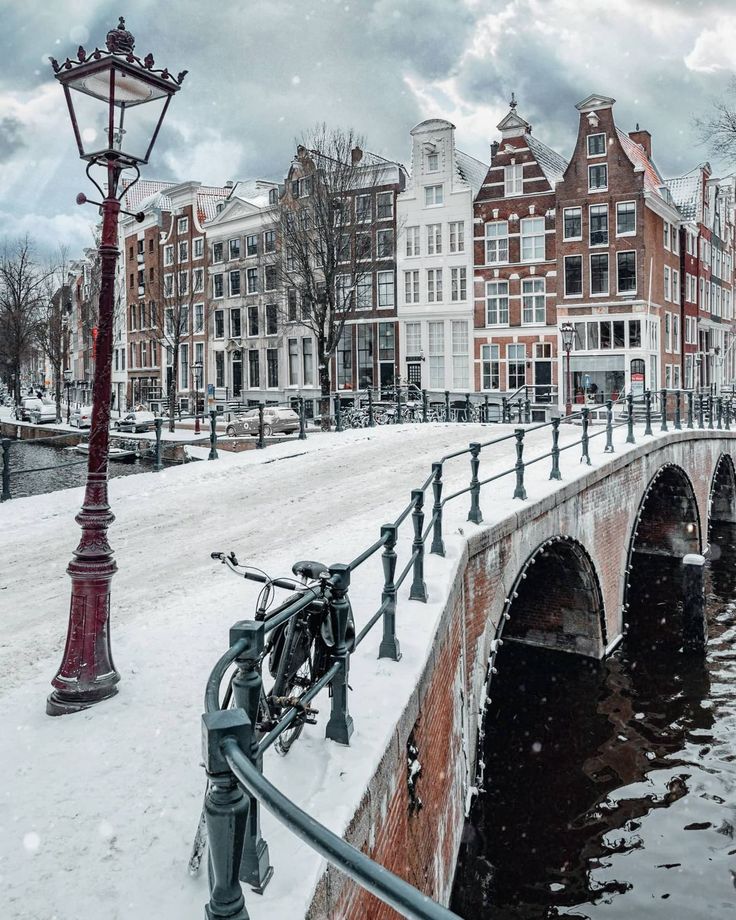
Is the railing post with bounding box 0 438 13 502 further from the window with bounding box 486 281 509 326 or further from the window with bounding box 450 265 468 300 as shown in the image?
the window with bounding box 450 265 468 300

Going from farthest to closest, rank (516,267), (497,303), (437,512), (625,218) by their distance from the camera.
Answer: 1. (497,303)
2. (516,267)
3. (625,218)
4. (437,512)

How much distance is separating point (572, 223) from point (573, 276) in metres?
2.17

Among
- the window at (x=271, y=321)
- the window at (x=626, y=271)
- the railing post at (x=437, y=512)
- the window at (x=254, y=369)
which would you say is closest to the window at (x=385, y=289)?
the window at (x=271, y=321)

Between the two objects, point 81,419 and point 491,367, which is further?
point 491,367

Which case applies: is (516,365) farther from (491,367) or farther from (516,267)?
(516,267)

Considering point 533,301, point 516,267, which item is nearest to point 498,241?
point 516,267

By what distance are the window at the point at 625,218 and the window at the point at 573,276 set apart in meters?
1.89

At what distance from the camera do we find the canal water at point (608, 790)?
845 centimetres

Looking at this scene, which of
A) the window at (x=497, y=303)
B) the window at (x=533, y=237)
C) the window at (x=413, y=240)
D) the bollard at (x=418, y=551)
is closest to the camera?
the bollard at (x=418, y=551)

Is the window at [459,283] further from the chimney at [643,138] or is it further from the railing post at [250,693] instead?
the railing post at [250,693]

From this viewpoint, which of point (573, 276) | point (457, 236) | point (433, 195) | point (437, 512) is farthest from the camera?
point (433, 195)

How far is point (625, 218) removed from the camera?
3189cm

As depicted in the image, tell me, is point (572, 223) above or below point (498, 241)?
above

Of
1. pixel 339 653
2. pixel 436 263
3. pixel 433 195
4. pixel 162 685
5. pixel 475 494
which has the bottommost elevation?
pixel 162 685
